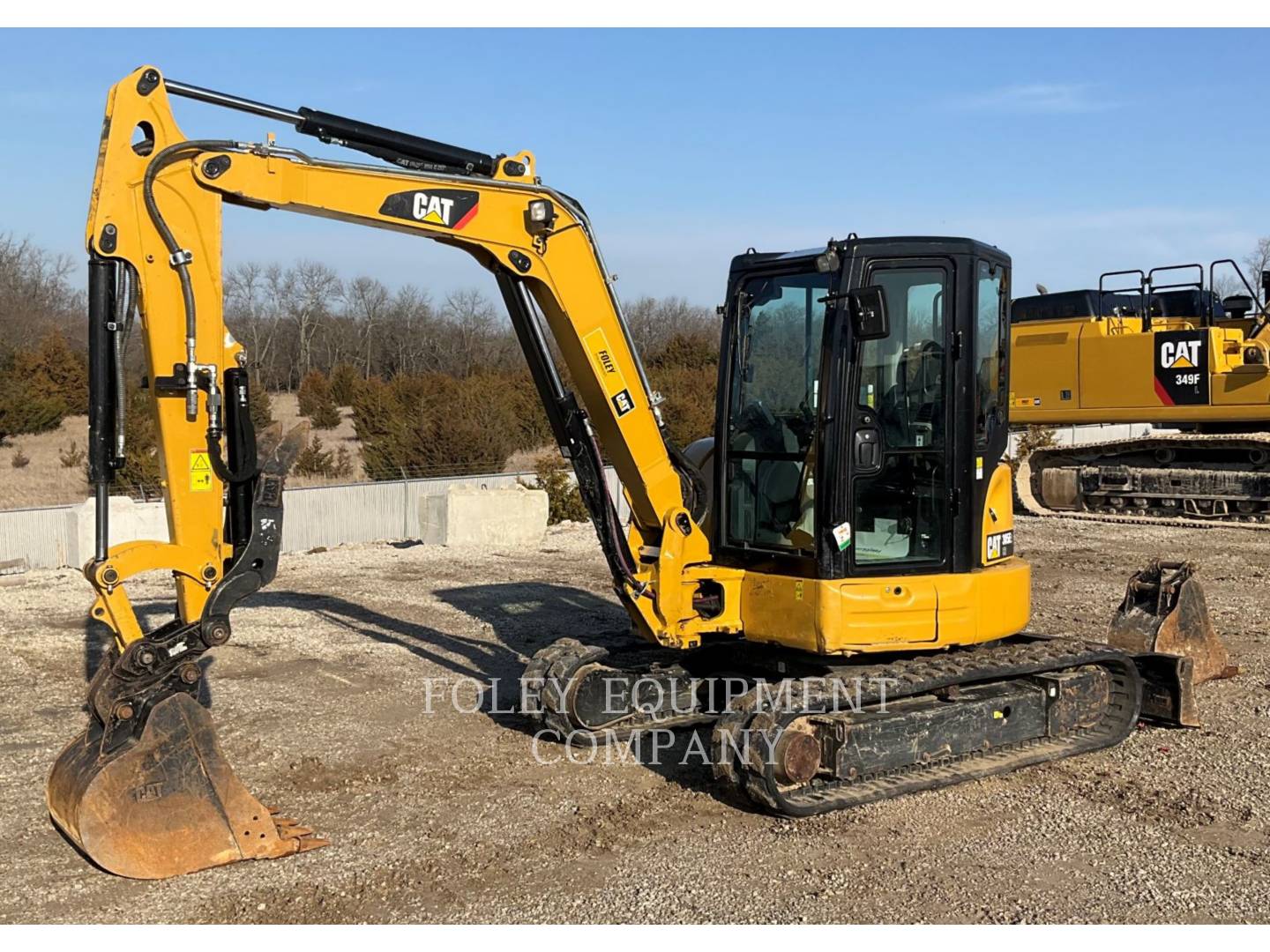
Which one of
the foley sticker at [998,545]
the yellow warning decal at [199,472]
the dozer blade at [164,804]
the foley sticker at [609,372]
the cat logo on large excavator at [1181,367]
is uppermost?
the cat logo on large excavator at [1181,367]

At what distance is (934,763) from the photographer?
6.93 meters

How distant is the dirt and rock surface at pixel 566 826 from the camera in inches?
206

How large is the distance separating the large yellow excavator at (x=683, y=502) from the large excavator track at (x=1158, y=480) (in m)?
11.8

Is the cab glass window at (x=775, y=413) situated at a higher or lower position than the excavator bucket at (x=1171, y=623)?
higher

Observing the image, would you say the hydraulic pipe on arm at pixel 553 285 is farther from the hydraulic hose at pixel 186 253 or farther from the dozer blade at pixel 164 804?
the dozer blade at pixel 164 804

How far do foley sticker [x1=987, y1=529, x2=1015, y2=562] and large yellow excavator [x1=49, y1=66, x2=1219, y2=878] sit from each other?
30 mm

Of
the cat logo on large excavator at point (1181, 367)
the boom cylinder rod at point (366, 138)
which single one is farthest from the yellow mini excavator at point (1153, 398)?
the boom cylinder rod at point (366, 138)

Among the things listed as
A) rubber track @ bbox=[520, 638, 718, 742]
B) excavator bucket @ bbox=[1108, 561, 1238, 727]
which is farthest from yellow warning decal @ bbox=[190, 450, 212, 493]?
excavator bucket @ bbox=[1108, 561, 1238, 727]

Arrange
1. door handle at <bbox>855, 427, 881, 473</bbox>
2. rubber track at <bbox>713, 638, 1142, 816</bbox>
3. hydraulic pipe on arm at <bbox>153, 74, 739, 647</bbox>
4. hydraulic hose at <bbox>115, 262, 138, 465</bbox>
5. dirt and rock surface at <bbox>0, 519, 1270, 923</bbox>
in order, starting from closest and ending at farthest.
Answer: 1. dirt and rock surface at <bbox>0, 519, 1270, 923</bbox>
2. hydraulic hose at <bbox>115, 262, 138, 465</bbox>
3. hydraulic pipe on arm at <bbox>153, 74, 739, 647</bbox>
4. rubber track at <bbox>713, 638, 1142, 816</bbox>
5. door handle at <bbox>855, 427, 881, 473</bbox>

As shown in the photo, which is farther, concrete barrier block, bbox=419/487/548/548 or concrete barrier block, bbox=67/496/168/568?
concrete barrier block, bbox=419/487/548/548

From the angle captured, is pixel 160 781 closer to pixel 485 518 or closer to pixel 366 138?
pixel 366 138

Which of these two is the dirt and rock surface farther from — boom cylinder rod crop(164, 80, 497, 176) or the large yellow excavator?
boom cylinder rod crop(164, 80, 497, 176)

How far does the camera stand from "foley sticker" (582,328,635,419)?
6930mm

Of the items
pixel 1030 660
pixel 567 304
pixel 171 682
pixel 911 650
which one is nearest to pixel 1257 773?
pixel 1030 660
